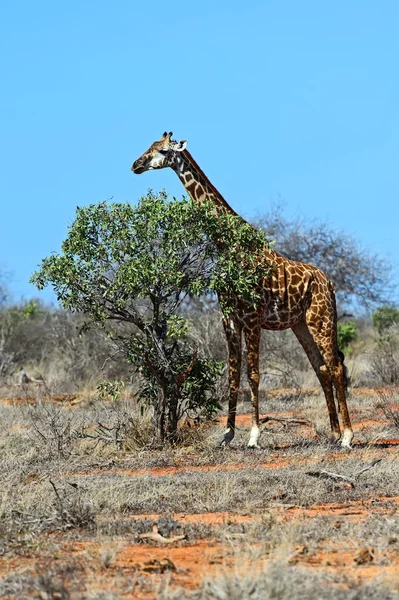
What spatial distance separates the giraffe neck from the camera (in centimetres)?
1339

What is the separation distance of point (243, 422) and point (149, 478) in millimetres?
6101

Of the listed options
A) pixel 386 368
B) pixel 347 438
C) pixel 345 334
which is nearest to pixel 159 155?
pixel 347 438

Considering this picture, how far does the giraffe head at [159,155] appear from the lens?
13.3 meters

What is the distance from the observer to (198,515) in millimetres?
8352

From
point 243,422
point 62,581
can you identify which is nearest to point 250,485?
point 62,581

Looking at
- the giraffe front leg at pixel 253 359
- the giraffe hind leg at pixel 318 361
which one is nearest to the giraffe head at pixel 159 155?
the giraffe front leg at pixel 253 359

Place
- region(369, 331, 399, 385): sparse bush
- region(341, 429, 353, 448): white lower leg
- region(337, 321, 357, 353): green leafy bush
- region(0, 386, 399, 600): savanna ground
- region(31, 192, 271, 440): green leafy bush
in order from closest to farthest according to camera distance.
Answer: region(0, 386, 399, 600): savanna ground, region(31, 192, 271, 440): green leafy bush, region(341, 429, 353, 448): white lower leg, region(369, 331, 399, 385): sparse bush, region(337, 321, 357, 353): green leafy bush

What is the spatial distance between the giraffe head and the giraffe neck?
110 millimetres

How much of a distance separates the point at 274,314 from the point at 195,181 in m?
1.88

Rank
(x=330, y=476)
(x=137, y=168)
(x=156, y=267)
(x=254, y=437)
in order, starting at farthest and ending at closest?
(x=137, y=168), (x=254, y=437), (x=156, y=267), (x=330, y=476)

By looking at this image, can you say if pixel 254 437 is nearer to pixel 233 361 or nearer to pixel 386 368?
pixel 233 361

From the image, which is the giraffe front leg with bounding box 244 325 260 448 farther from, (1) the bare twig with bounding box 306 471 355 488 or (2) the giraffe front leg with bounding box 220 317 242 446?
(1) the bare twig with bounding box 306 471 355 488

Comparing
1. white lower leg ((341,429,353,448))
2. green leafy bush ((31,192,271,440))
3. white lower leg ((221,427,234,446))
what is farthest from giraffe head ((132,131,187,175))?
white lower leg ((341,429,353,448))

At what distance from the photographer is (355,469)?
10461mm
